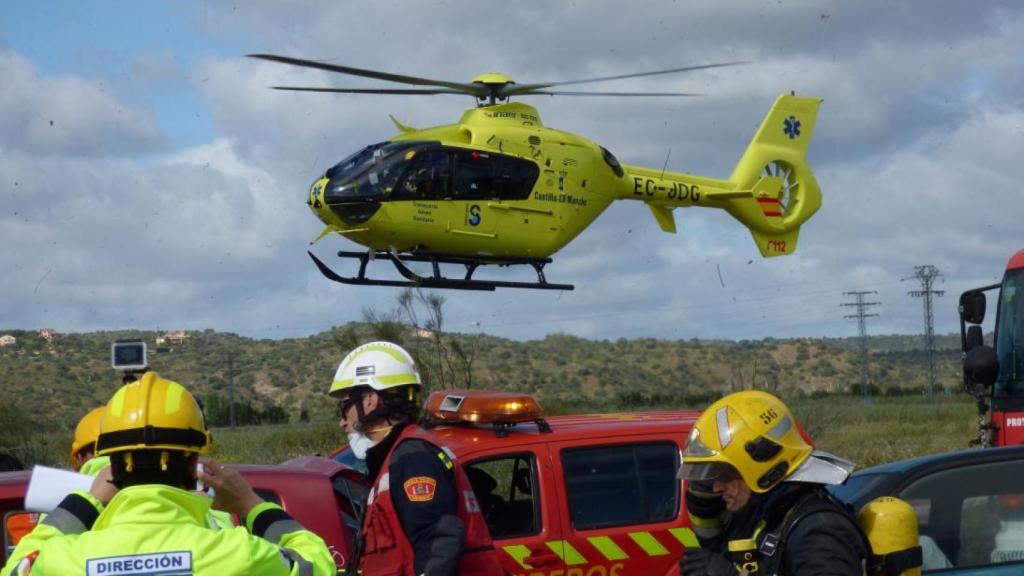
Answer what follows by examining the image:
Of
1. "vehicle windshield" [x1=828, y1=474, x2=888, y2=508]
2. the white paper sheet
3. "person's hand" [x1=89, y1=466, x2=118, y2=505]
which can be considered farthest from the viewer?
"vehicle windshield" [x1=828, y1=474, x2=888, y2=508]

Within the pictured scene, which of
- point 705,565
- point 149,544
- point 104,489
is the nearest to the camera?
point 149,544

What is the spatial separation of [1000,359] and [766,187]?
10759 millimetres

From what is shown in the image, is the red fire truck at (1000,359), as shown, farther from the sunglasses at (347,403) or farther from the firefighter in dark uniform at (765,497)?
the firefighter in dark uniform at (765,497)

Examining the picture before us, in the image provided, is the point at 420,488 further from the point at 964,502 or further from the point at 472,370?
the point at 472,370

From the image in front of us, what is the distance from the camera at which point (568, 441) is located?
704cm

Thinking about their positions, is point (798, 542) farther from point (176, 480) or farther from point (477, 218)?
point (477, 218)

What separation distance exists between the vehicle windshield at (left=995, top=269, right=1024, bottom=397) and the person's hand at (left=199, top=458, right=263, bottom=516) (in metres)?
10.3

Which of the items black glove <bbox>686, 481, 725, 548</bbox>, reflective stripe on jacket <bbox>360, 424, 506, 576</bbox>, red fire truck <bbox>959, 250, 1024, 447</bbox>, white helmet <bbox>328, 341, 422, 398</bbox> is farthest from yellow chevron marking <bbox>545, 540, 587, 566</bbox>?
red fire truck <bbox>959, 250, 1024, 447</bbox>

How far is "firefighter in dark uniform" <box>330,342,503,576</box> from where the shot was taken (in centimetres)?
474

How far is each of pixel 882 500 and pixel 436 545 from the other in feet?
4.81

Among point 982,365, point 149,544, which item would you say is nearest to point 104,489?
point 149,544

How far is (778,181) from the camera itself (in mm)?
23594

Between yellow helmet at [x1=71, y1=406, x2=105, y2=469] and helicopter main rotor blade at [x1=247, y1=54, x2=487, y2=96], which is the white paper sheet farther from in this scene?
helicopter main rotor blade at [x1=247, y1=54, x2=487, y2=96]

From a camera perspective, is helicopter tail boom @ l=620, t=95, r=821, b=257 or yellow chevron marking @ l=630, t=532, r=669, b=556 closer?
yellow chevron marking @ l=630, t=532, r=669, b=556
